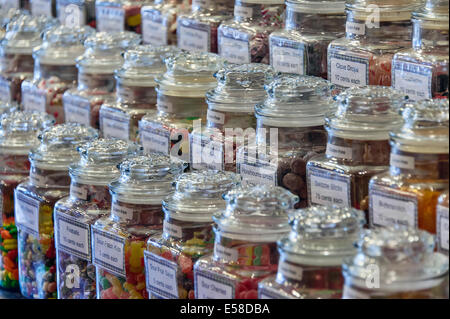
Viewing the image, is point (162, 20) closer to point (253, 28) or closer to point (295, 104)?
point (253, 28)

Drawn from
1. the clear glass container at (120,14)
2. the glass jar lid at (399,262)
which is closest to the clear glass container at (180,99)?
the clear glass container at (120,14)

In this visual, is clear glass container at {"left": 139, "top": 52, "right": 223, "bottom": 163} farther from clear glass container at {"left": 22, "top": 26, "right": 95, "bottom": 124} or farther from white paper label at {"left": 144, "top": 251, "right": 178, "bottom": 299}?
clear glass container at {"left": 22, "top": 26, "right": 95, "bottom": 124}

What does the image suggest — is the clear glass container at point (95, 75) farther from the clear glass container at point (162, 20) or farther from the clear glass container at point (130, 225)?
the clear glass container at point (130, 225)

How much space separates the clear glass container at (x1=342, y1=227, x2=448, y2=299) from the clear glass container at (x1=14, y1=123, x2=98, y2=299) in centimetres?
108

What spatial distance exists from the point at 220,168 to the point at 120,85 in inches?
23.1

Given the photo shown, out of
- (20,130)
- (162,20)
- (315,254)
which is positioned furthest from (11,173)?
(315,254)

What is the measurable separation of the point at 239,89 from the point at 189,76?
0.76ft

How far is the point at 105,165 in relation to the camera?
236cm

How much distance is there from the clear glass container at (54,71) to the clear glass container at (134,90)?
0.37m

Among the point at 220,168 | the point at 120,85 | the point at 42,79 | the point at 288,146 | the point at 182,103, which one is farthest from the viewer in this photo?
the point at 42,79

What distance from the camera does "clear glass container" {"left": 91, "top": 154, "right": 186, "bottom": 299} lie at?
210 cm

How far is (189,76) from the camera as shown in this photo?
250 centimetres
